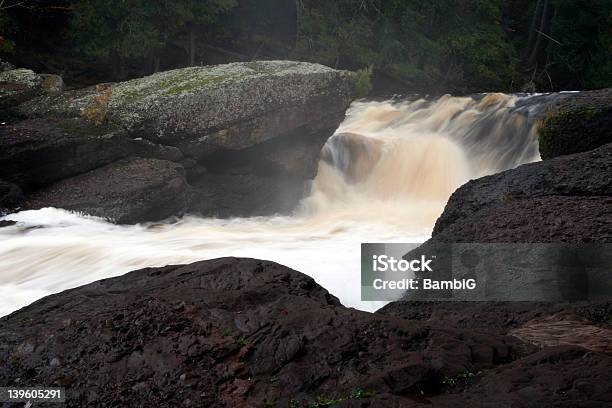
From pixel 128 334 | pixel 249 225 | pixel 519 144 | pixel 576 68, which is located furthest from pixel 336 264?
pixel 576 68

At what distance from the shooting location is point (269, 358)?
3189mm

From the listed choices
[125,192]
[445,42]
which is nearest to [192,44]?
[445,42]

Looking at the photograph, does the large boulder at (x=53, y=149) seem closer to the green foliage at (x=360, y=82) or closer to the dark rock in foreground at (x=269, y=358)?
the dark rock in foreground at (x=269, y=358)

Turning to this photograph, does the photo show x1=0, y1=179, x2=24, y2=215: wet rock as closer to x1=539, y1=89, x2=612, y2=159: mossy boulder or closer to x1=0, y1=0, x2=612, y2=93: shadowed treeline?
x1=0, y1=0, x2=612, y2=93: shadowed treeline

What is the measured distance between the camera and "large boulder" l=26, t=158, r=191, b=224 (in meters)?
10.7

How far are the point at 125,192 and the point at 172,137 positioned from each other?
152cm

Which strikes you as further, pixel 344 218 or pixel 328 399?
pixel 344 218

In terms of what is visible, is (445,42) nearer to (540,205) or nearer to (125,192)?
(125,192)

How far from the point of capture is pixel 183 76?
1250 centimetres

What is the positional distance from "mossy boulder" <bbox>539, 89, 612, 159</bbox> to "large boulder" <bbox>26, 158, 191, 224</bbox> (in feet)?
21.3

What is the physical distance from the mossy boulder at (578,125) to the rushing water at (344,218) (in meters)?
3.03

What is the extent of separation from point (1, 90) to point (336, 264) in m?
7.89

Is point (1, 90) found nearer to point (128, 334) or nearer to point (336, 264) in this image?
point (336, 264)

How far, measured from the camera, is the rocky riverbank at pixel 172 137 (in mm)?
11031
